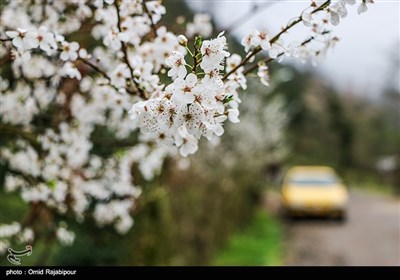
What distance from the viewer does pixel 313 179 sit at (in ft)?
52.0

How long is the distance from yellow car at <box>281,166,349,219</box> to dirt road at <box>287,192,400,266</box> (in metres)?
0.37

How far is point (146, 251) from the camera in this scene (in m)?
6.51

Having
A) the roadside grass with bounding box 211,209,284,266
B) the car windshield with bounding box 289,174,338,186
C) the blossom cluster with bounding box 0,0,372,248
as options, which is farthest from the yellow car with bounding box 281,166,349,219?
the blossom cluster with bounding box 0,0,372,248

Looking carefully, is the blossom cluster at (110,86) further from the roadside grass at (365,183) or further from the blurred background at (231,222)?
the roadside grass at (365,183)

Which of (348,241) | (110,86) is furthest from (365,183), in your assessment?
(110,86)

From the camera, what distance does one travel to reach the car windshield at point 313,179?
615 inches

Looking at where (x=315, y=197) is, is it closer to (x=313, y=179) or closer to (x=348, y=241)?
(x=313, y=179)

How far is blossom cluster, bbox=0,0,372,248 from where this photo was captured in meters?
1.88

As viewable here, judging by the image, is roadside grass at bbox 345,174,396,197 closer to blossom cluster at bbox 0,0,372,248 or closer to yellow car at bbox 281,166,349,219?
yellow car at bbox 281,166,349,219

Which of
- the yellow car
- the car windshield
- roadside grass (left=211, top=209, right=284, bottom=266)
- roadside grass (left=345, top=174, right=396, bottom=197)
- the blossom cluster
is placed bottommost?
the blossom cluster

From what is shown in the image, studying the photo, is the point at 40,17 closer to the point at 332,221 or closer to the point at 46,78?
the point at 46,78

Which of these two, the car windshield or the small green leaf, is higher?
the car windshield

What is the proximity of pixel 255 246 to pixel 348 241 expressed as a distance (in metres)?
2.10

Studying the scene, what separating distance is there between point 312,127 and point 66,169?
139 feet
